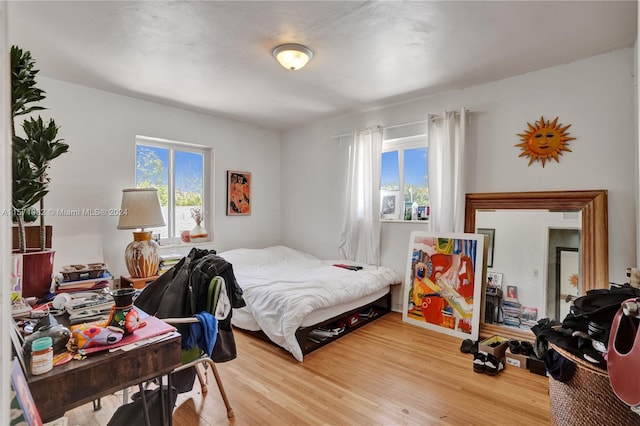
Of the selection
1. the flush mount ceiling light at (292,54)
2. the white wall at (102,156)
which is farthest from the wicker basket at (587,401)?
the white wall at (102,156)

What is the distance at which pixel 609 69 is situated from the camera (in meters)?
2.48

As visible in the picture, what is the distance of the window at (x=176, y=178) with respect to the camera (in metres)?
3.68

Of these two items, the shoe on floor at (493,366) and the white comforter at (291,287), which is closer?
the shoe on floor at (493,366)

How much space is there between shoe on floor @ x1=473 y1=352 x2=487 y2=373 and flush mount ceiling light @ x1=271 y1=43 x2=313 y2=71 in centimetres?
271

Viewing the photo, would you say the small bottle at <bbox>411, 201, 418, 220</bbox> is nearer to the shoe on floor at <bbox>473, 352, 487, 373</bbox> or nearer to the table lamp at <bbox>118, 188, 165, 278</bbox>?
the shoe on floor at <bbox>473, 352, 487, 373</bbox>

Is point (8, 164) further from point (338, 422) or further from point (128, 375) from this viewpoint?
point (338, 422)

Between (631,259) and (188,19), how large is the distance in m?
3.67

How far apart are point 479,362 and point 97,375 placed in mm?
2466

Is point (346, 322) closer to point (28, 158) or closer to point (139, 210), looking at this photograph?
point (139, 210)

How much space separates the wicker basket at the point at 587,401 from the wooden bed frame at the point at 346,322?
169 cm

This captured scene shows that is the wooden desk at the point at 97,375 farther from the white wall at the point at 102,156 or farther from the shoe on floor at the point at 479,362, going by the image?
the white wall at the point at 102,156

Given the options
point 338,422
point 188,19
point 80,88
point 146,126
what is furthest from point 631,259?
point 80,88

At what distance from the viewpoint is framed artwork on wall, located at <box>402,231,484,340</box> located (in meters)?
2.93

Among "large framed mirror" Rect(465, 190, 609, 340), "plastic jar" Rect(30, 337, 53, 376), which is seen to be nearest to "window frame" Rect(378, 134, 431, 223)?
"large framed mirror" Rect(465, 190, 609, 340)
